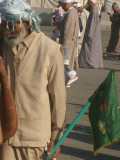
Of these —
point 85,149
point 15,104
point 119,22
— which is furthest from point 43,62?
point 119,22

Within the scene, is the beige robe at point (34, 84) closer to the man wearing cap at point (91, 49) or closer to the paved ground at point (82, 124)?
the paved ground at point (82, 124)

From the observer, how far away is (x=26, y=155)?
3.35 meters

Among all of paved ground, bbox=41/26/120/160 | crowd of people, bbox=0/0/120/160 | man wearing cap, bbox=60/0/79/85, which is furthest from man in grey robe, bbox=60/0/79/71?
crowd of people, bbox=0/0/120/160

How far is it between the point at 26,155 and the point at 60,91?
49cm

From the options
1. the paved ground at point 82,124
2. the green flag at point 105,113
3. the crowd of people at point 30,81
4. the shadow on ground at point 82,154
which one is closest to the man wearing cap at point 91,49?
the paved ground at point 82,124

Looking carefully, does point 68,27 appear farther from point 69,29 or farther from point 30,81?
point 30,81

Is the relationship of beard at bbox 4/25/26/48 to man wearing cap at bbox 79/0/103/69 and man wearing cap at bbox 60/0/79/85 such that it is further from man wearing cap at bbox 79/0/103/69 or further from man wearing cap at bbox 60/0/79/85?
man wearing cap at bbox 79/0/103/69

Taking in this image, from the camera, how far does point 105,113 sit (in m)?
3.59

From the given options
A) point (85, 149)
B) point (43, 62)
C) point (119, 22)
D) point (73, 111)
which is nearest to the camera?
point (43, 62)

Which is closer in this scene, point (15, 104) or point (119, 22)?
point (15, 104)

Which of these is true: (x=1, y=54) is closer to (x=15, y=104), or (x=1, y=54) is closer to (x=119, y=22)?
(x=15, y=104)

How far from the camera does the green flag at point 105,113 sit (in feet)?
11.6

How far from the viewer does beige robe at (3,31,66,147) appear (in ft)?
10.8

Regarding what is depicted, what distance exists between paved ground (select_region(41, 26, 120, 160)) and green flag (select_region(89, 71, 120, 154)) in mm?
742
